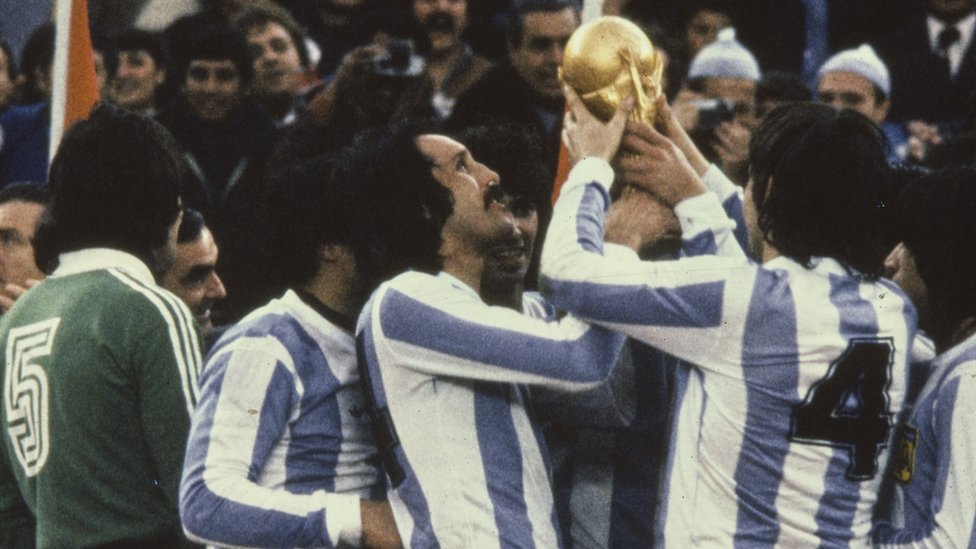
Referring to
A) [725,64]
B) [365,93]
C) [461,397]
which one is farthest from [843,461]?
[725,64]

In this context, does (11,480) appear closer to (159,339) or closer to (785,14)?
(159,339)

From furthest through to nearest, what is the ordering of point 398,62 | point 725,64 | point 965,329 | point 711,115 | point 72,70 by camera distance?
point 725,64 < point 398,62 < point 711,115 < point 72,70 < point 965,329

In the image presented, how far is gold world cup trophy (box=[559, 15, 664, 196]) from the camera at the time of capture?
11.7 ft

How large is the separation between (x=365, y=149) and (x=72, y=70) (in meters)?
1.84

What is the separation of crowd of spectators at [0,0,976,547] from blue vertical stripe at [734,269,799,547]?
0.29 meters

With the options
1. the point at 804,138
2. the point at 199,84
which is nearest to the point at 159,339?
the point at 804,138

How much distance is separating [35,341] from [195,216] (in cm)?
118

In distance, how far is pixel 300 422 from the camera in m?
3.63

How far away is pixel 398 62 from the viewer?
6.40 meters

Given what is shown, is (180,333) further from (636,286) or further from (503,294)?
(636,286)

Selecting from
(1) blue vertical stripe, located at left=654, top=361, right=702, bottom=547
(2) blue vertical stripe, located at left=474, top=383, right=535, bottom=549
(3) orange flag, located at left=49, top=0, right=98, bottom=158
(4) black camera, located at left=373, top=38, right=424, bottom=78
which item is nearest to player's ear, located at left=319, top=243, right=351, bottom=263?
(2) blue vertical stripe, located at left=474, top=383, right=535, bottom=549

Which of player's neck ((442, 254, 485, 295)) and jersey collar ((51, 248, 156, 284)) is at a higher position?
player's neck ((442, 254, 485, 295))

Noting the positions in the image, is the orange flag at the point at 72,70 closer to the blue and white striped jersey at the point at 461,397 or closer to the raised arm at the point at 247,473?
the raised arm at the point at 247,473

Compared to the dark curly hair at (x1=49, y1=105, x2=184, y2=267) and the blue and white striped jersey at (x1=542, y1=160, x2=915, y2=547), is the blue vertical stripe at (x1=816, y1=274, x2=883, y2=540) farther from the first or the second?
the dark curly hair at (x1=49, y1=105, x2=184, y2=267)
